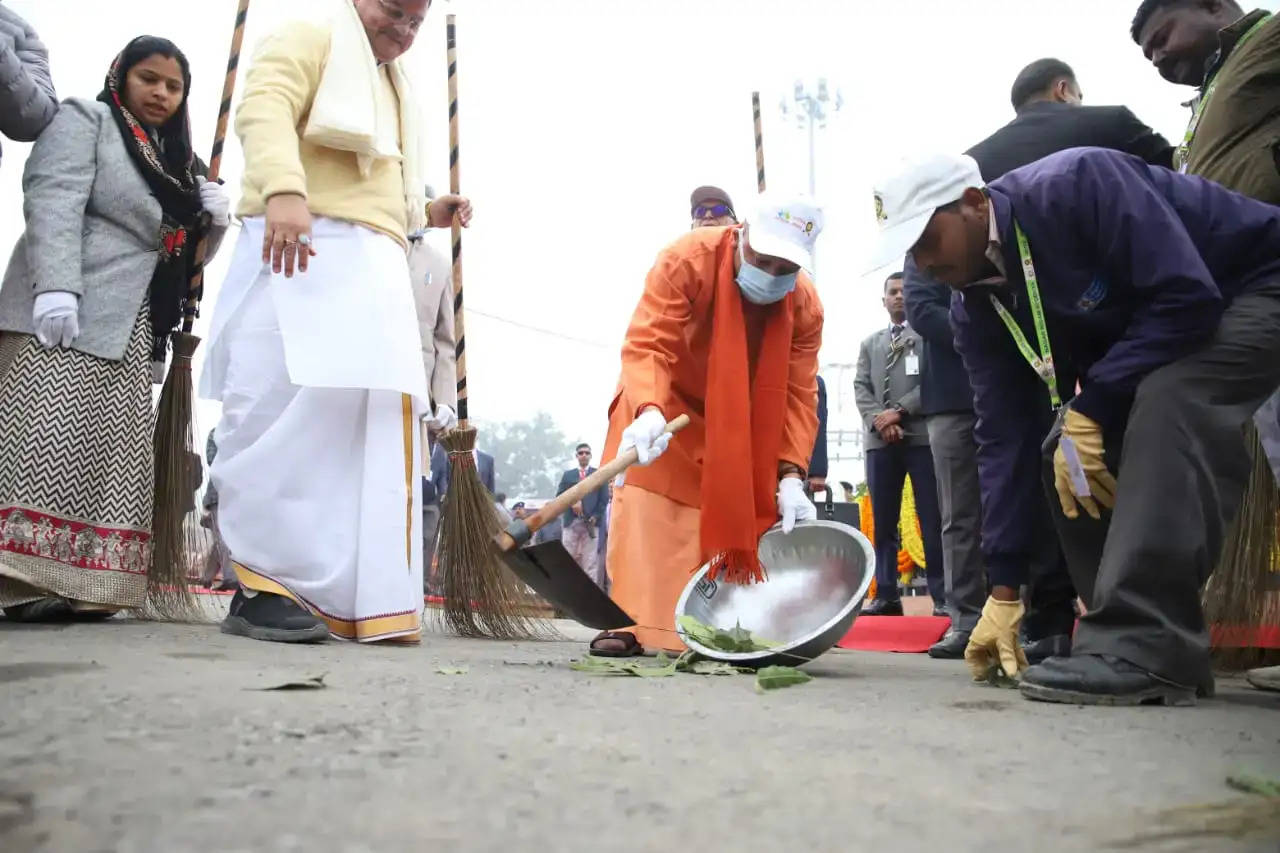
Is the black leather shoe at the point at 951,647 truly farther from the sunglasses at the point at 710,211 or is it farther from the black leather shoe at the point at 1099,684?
the sunglasses at the point at 710,211

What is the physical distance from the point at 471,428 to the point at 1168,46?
2350 millimetres

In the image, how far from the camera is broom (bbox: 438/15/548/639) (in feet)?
11.6

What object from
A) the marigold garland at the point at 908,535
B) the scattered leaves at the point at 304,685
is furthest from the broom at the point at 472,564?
the marigold garland at the point at 908,535

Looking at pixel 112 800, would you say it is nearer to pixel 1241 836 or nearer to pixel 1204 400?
pixel 1241 836

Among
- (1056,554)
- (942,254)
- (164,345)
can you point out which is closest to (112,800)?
(942,254)

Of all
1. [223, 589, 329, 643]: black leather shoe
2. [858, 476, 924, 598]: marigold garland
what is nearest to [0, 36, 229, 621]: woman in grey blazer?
[223, 589, 329, 643]: black leather shoe

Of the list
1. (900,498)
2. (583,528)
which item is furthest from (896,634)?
(583,528)

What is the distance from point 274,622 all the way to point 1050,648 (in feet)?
6.27

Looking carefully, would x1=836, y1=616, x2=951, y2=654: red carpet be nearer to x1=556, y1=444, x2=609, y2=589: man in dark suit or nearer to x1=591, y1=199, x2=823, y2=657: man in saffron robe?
x1=591, y1=199, x2=823, y2=657: man in saffron robe

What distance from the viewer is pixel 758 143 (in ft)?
17.2

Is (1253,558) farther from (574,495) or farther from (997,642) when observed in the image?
(574,495)

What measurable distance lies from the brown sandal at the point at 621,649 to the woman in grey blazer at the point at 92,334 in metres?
1.30

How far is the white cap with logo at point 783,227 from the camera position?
287 cm

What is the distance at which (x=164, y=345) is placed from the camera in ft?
11.1
